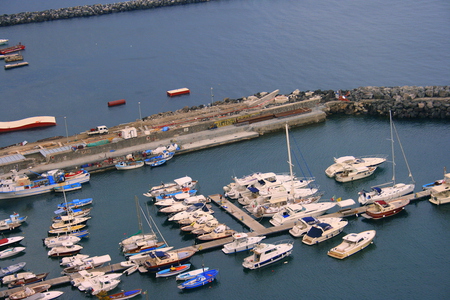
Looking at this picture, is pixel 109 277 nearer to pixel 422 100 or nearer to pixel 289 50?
pixel 422 100

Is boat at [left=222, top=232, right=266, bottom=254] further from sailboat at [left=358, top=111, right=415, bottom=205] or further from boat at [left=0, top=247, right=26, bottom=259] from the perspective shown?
boat at [left=0, top=247, right=26, bottom=259]

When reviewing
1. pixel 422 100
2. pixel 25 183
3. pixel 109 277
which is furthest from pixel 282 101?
pixel 109 277

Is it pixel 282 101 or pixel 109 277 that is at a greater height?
pixel 282 101

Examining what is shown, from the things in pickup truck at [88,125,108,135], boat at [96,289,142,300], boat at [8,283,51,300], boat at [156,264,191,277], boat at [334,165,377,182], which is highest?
pickup truck at [88,125,108,135]

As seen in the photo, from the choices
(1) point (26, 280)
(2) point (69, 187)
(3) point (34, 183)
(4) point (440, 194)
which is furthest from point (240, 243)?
(3) point (34, 183)

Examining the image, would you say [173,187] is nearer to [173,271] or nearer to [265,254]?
[173,271]

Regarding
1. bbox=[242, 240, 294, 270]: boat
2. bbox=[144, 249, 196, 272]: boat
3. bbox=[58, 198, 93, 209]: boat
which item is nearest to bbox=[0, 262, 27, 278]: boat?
bbox=[58, 198, 93, 209]: boat
